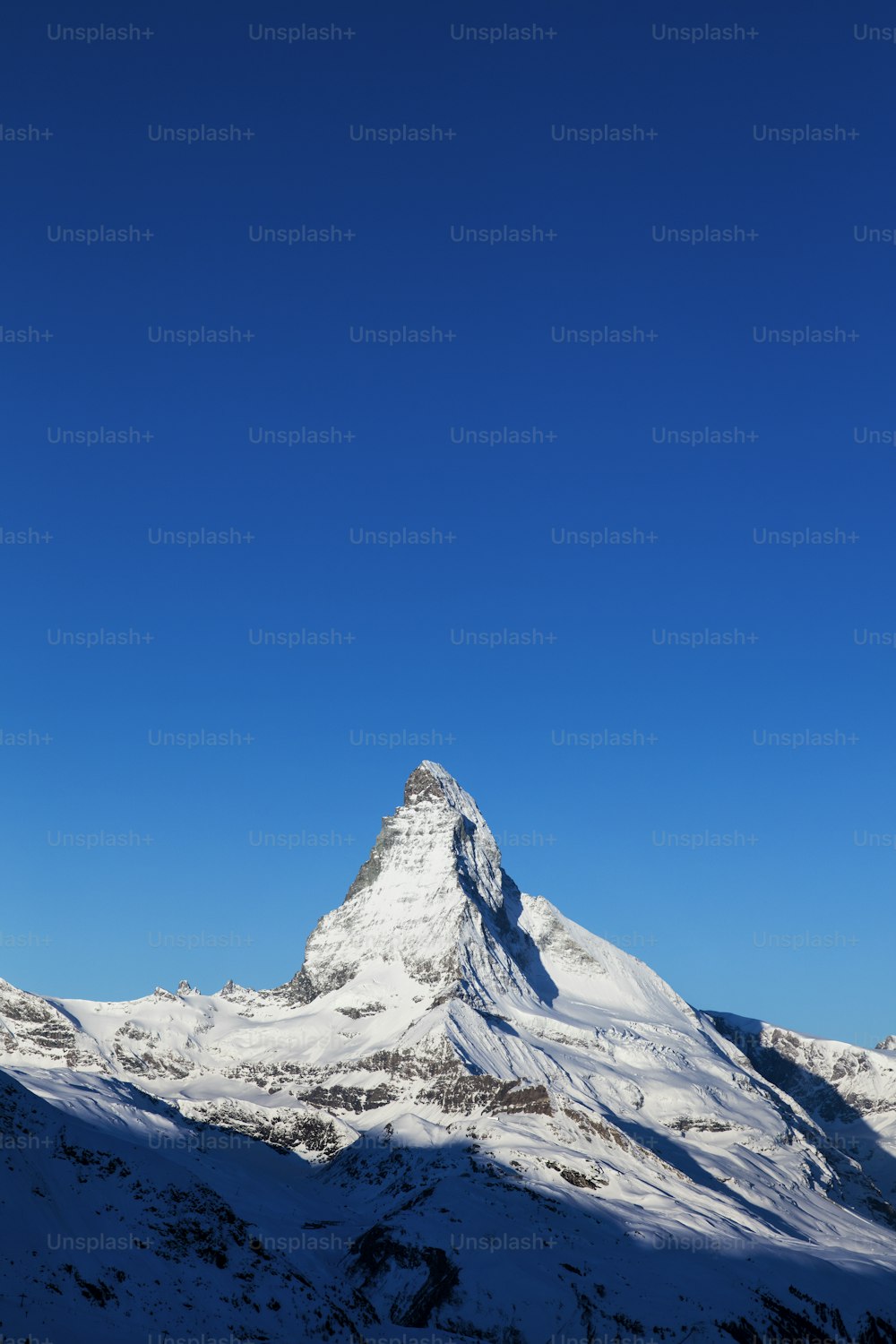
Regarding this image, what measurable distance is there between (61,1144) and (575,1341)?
7728 cm

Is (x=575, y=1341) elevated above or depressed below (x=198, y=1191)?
below

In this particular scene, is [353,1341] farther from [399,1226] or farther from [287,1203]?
[287,1203]

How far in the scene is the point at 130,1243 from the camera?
87.5 meters

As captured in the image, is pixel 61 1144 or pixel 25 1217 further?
pixel 61 1144

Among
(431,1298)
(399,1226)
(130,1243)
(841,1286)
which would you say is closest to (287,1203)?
(399,1226)

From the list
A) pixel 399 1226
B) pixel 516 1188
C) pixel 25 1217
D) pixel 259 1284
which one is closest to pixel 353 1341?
pixel 259 1284

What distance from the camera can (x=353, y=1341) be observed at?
90.1m

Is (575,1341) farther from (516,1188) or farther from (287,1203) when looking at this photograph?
(287,1203)

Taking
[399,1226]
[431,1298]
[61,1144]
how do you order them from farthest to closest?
[399,1226] < [431,1298] < [61,1144]

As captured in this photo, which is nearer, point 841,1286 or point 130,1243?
point 130,1243

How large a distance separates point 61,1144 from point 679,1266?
326 feet

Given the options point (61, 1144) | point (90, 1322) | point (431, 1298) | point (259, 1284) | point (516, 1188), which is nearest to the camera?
point (90, 1322)

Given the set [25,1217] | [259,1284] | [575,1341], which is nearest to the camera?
[25,1217]

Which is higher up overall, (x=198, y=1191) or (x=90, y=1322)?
(x=198, y=1191)
